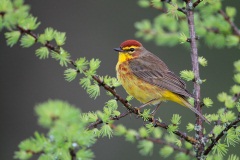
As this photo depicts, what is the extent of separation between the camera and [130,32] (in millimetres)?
11117

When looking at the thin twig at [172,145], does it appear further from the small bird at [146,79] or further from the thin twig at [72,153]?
the small bird at [146,79]

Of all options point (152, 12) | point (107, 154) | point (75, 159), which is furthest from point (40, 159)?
point (152, 12)

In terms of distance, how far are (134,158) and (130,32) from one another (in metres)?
3.46

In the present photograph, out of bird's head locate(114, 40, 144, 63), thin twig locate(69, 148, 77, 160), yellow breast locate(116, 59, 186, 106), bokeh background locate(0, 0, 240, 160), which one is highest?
bokeh background locate(0, 0, 240, 160)

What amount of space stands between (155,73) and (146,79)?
207 millimetres

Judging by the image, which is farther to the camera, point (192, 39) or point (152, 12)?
point (152, 12)

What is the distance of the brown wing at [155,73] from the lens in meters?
5.10

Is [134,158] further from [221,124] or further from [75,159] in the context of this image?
[75,159]

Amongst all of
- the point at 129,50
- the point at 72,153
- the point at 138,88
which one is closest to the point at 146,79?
the point at 138,88

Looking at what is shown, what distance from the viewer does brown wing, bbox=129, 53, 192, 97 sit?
510 cm

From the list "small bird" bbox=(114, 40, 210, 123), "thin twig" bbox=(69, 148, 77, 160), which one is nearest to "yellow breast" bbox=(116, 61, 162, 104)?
"small bird" bbox=(114, 40, 210, 123)

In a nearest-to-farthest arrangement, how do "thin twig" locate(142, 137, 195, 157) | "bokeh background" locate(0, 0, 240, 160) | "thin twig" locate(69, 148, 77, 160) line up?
"thin twig" locate(69, 148, 77, 160), "thin twig" locate(142, 137, 195, 157), "bokeh background" locate(0, 0, 240, 160)

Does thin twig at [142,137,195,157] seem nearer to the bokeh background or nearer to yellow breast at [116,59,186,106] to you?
yellow breast at [116,59,186,106]

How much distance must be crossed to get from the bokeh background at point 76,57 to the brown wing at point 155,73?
11.4 feet
